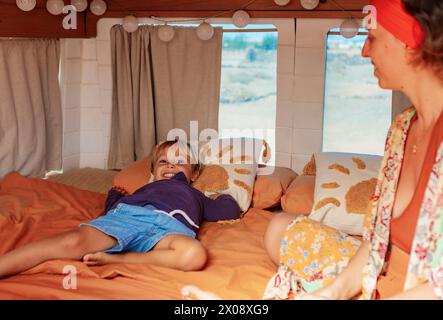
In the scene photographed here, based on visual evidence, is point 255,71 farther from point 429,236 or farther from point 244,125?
point 429,236

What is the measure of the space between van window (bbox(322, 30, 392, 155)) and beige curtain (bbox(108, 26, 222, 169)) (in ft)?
16.2

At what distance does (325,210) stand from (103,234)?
0.99m

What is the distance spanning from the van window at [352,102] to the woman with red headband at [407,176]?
683cm

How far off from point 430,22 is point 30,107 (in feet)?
8.93

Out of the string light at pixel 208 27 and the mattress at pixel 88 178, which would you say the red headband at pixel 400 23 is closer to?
the string light at pixel 208 27

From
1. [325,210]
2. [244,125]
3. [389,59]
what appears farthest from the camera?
[244,125]

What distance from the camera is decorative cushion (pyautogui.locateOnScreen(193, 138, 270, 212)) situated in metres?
3.03

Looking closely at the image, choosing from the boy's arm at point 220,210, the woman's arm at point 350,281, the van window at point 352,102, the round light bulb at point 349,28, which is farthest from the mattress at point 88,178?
Answer: the van window at point 352,102

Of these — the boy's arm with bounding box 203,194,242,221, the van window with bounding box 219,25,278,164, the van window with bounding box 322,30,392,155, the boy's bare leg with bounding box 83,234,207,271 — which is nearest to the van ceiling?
the boy's arm with bounding box 203,194,242,221

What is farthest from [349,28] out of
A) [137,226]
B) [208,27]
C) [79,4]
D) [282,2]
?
[137,226]

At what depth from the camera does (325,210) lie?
2.71 metres
